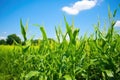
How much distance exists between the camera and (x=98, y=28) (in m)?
2.32

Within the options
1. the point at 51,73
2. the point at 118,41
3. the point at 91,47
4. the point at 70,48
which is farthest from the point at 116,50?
the point at 51,73

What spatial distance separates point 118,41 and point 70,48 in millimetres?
563

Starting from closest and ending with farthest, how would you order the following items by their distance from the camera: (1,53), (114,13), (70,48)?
(70,48) < (114,13) < (1,53)

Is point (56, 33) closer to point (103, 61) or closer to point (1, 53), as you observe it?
point (103, 61)

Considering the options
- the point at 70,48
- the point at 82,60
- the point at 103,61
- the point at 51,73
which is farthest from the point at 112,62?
the point at 51,73

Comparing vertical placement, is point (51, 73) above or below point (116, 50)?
below

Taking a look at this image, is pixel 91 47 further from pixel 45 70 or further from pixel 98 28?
pixel 45 70

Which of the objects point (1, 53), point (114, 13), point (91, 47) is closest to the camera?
point (114, 13)

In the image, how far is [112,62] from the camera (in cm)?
200

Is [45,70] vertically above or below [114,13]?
below

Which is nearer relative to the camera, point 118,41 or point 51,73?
point 51,73

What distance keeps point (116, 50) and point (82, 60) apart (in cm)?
37

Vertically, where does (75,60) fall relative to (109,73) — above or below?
above

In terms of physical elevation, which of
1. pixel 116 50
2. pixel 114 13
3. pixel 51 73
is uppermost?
pixel 114 13
